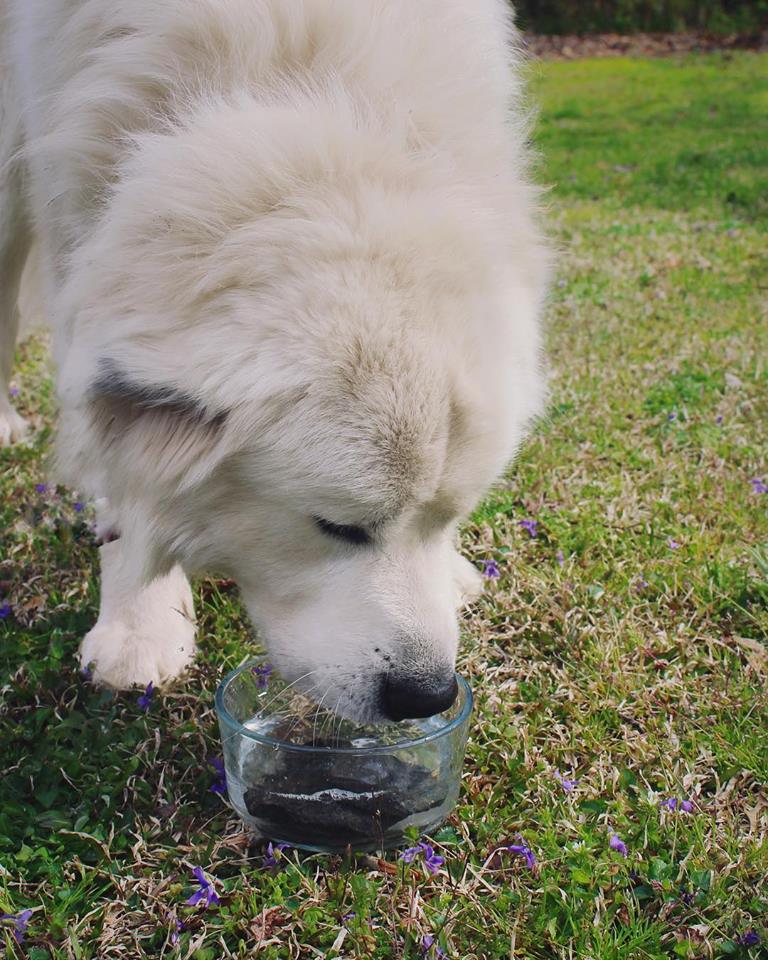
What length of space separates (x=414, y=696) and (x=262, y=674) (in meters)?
0.48

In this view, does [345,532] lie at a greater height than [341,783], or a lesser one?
greater

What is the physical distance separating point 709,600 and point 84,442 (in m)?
1.83

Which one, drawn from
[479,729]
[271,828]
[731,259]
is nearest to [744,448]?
[479,729]

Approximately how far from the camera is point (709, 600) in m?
2.93

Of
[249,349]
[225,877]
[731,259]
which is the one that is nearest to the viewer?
[249,349]

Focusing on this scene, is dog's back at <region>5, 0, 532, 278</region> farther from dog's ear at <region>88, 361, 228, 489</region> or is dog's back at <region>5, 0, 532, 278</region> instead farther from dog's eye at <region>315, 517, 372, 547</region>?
dog's eye at <region>315, 517, 372, 547</region>

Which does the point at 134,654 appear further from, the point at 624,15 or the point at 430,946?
the point at 624,15

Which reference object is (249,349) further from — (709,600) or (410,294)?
(709,600)

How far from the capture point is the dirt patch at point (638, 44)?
20594 millimetres

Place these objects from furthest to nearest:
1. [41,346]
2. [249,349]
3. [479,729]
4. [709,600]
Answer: [41,346] < [709,600] < [479,729] < [249,349]

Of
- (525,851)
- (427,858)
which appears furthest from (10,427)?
(525,851)

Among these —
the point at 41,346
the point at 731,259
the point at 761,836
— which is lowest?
the point at 41,346

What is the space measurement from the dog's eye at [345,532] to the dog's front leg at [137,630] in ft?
2.11

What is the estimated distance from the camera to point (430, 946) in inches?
72.4
